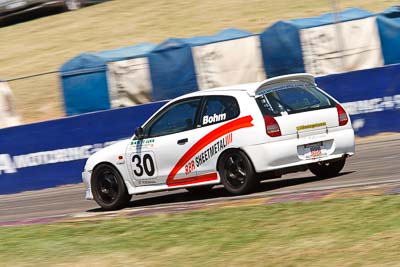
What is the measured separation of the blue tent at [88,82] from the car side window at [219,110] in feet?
28.4

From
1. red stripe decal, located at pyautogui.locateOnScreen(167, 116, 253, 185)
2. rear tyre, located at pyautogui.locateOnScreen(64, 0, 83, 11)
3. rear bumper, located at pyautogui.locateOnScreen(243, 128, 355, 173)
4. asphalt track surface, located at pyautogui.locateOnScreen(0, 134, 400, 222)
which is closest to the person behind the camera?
rear bumper, located at pyautogui.locateOnScreen(243, 128, 355, 173)

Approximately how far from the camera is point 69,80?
21.9 m

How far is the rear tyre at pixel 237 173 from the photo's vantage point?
12438 mm

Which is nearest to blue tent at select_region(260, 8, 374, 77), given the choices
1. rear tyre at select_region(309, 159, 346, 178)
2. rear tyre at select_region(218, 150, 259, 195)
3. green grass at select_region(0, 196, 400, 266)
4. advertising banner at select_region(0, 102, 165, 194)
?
advertising banner at select_region(0, 102, 165, 194)

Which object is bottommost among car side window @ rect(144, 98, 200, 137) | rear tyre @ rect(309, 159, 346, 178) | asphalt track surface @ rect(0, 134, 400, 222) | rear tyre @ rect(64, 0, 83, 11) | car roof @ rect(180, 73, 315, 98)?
asphalt track surface @ rect(0, 134, 400, 222)

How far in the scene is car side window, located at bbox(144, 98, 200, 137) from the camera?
13.1 metres

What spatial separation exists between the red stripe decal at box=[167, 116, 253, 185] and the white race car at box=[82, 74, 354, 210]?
0.04ft

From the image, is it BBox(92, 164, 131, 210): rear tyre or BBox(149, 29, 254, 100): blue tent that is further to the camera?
Answer: BBox(149, 29, 254, 100): blue tent

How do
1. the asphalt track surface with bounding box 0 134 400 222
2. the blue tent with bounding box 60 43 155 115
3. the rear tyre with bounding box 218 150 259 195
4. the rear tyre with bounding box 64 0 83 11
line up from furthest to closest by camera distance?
the rear tyre with bounding box 64 0 83 11 < the blue tent with bounding box 60 43 155 115 < the asphalt track surface with bounding box 0 134 400 222 < the rear tyre with bounding box 218 150 259 195

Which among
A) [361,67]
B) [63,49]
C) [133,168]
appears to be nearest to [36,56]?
[63,49]

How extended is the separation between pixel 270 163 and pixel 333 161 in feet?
3.94

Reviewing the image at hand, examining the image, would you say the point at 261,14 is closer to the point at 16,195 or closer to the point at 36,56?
the point at 36,56

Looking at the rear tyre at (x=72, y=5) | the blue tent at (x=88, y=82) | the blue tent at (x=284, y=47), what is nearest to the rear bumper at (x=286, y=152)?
the blue tent at (x=284, y=47)

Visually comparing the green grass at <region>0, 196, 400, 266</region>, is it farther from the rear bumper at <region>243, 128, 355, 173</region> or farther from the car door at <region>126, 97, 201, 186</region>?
the car door at <region>126, 97, 201, 186</region>
